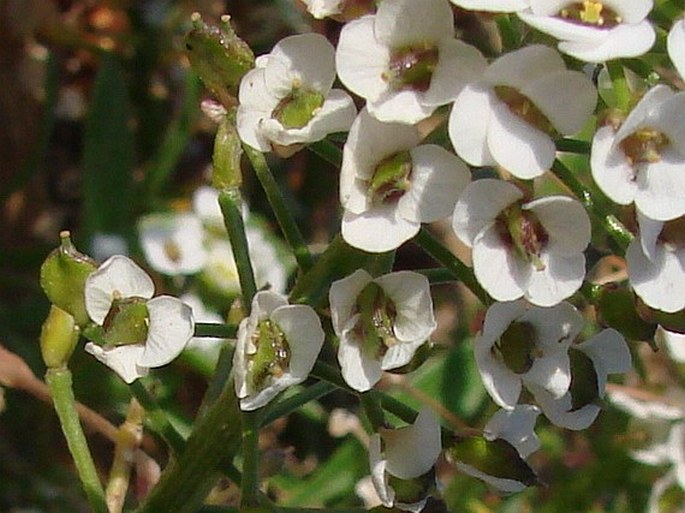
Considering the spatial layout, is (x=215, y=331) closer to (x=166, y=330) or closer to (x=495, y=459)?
(x=166, y=330)

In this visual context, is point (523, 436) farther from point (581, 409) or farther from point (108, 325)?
point (108, 325)

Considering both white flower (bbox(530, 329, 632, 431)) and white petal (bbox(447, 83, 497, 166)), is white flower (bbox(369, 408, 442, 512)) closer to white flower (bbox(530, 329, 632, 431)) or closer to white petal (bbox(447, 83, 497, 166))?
white flower (bbox(530, 329, 632, 431))

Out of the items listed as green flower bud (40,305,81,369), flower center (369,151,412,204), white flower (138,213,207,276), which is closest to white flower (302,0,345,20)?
flower center (369,151,412,204)

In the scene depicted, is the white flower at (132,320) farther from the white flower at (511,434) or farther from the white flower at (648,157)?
the white flower at (648,157)

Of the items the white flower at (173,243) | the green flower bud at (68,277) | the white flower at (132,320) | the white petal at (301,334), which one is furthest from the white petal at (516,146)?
the white flower at (173,243)

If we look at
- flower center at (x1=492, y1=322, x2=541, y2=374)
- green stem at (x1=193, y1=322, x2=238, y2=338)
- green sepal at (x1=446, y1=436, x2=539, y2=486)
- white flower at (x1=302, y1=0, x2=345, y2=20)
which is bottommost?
green sepal at (x1=446, y1=436, x2=539, y2=486)

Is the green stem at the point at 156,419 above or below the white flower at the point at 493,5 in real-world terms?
below

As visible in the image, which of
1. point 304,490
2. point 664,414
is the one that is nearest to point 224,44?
point 304,490
